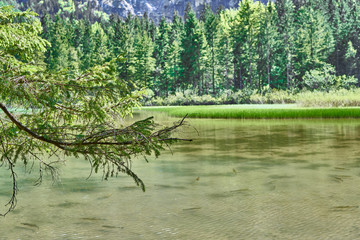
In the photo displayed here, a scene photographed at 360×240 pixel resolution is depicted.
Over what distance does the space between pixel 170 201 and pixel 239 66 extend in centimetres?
7687

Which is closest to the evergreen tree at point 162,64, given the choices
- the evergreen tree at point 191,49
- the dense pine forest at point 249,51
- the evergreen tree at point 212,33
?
the dense pine forest at point 249,51

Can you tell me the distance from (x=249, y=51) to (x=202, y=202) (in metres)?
68.9

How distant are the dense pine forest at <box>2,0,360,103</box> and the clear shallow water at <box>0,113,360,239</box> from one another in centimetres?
5140

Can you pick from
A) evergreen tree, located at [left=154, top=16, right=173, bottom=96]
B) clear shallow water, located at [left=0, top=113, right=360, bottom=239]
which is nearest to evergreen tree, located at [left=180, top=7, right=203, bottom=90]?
evergreen tree, located at [left=154, top=16, right=173, bottom=96]

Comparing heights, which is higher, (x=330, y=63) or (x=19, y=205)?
(x=330, y=63)

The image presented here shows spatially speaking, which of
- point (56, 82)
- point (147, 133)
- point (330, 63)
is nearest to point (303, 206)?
point (147, 133)

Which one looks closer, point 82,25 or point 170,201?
point 170,201

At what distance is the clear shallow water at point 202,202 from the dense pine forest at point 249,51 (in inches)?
2024

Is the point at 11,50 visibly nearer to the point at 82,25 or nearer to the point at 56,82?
the point at 56,82

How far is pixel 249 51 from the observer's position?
74500mm

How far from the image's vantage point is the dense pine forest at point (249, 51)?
241 ft

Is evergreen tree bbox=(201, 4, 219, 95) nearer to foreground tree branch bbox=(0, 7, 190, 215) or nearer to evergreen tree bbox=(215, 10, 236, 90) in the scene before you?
evergreen tree bbox=(215, 10, 236, 90)

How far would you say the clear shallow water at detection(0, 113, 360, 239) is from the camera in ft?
20.1

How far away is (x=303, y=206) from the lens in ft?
23.9
